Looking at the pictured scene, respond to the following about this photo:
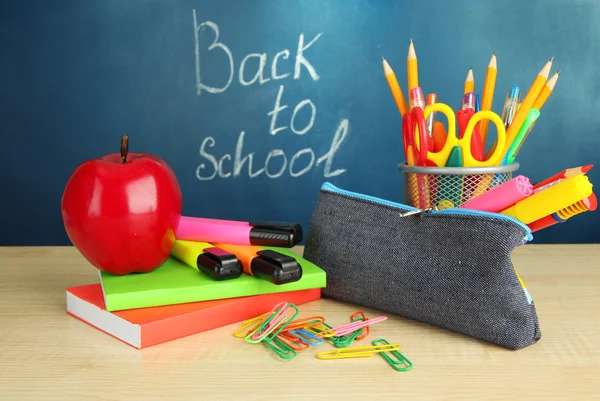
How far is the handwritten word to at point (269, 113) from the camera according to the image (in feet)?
5.82

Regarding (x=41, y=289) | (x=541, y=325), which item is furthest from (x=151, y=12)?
(x=541, y=325)

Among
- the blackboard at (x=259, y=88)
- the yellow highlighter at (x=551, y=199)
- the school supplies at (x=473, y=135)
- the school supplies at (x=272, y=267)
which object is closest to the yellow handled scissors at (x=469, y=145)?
the school supplies at (x=473, y=135)

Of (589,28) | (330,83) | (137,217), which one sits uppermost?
(589,28)

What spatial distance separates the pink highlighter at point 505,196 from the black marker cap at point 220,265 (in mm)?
252

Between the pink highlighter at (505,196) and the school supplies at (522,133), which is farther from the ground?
the school supplies at (522,133)

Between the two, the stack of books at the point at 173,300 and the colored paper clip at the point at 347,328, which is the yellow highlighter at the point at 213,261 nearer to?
the stack of books at the point at 173,300

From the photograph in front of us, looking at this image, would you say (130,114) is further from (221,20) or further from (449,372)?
(449,372)

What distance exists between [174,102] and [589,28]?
3.77 ft

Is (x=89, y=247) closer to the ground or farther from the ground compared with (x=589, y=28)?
closer to the ground

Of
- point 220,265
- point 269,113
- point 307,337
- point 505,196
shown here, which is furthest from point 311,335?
point 269,113

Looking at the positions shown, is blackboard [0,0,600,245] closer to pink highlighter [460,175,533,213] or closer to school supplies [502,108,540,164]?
school supplies [502,108,540,164]

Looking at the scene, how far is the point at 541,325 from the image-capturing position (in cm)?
66

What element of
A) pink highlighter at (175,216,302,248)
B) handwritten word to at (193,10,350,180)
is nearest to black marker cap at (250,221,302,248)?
pink highlighter at (175,216,302,248)

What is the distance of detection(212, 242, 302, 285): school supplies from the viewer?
667 millimetres
